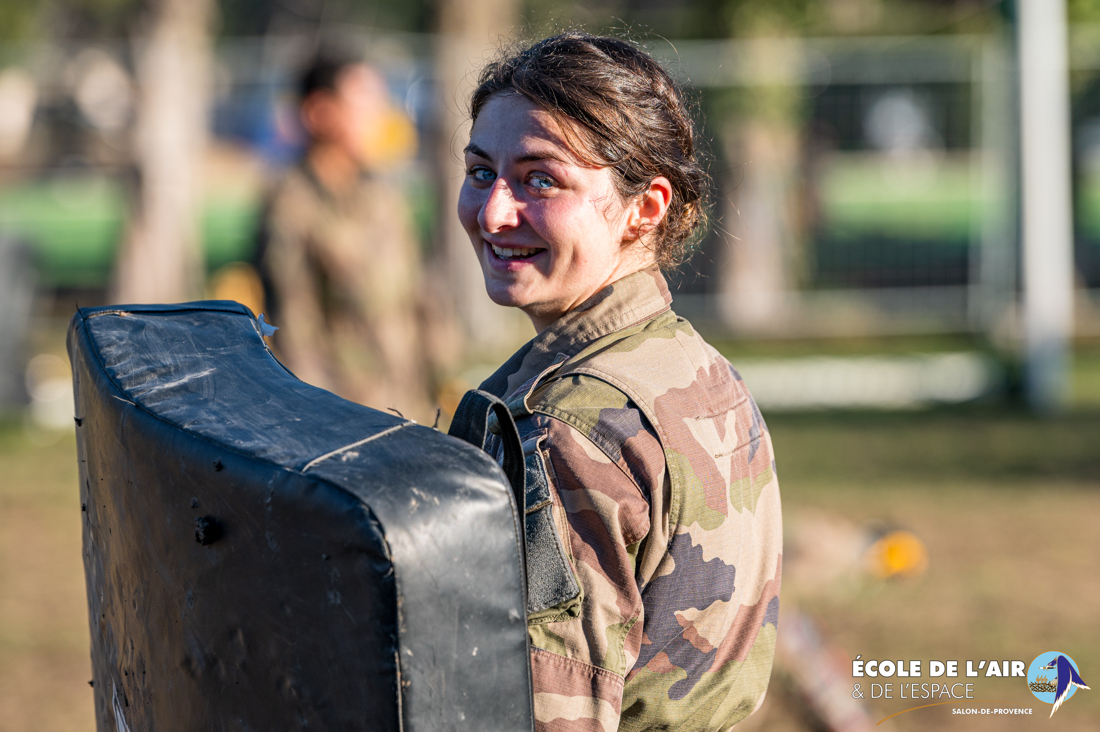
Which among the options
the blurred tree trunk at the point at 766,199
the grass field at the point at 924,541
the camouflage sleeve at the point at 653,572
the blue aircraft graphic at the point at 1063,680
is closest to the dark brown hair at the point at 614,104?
the camouflage sleeve at the point at 653,572

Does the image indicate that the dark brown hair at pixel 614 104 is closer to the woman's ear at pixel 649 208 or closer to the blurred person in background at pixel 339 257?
the woman's ear at pixel 649 208

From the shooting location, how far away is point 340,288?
4.43 metres

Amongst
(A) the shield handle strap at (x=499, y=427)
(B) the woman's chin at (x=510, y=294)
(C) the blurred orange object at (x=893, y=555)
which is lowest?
(C) the blurred orange object at (x=893, y=555)

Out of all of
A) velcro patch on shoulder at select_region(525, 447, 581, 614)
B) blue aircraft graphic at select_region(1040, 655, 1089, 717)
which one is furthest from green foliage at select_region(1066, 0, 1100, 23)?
velcro patch on shoulder at select_region(525, 447, 581, 614)

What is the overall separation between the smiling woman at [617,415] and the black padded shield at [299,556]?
0.22 m

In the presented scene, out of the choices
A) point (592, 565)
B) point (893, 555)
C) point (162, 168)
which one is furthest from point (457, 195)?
point (592, 565)

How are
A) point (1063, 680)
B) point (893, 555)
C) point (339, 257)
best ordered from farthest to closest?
point (339, 257) < point (1063, 680) < point (893, 555)

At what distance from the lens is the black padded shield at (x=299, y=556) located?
996 mm

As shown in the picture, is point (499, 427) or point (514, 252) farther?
point (514, 252)

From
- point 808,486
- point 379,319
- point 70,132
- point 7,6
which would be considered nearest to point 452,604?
point 379,319

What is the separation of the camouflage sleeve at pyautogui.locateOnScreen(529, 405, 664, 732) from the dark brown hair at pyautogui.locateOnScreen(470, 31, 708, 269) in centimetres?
38

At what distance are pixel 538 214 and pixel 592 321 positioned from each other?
161mm

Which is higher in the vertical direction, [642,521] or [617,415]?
[617,415]

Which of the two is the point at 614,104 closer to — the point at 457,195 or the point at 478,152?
the point at 478,152
